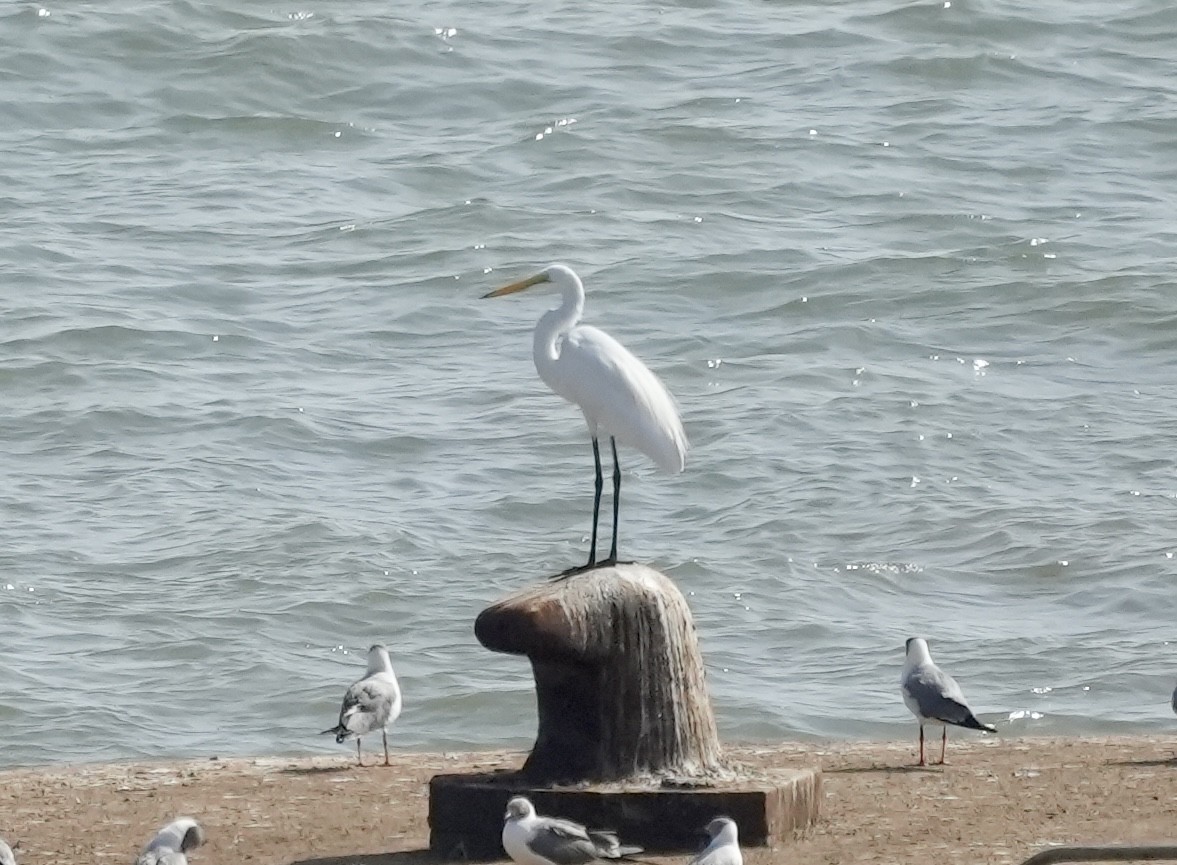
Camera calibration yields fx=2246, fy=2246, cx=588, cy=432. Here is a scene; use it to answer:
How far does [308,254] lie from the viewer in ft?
72.2

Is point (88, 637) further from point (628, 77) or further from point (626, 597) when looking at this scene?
point (628, 77)

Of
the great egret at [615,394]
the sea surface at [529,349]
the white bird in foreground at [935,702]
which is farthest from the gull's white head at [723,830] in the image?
the sea surface at [529,349]

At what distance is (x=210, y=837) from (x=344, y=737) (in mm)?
2008

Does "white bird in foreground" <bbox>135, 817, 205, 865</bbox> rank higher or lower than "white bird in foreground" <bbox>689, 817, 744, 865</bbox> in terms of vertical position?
lower

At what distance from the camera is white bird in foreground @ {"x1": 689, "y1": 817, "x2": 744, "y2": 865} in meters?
6.82

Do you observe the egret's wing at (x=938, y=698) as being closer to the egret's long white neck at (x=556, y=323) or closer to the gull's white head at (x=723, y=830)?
the egret's long white neck at (x=556, y=323)

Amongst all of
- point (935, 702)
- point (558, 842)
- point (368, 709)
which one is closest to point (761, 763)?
point (935, 702)

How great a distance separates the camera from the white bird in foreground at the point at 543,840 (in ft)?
23.5

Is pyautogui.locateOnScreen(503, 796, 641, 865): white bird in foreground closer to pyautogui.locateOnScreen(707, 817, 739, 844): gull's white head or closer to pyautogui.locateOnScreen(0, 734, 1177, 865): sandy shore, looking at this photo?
pyautogui.locateOnScreen(707, 817, 739, 844): gull's white head

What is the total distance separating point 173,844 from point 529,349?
39.2 feet

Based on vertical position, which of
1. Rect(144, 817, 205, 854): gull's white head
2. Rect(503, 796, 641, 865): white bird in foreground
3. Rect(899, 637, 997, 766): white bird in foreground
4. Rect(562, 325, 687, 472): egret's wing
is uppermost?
Rect(562, 325, 687, 472): egret's wing

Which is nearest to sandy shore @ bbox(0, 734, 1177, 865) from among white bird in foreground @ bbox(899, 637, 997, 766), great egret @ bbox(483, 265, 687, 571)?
white bird in foreground @ bbox(899, 637, 997, 766)

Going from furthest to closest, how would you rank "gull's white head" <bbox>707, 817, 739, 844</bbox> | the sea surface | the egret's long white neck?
the sea surface
the egret's long white neck
"gull's white head" <bbox>707, 817, 739, 844</bbox>

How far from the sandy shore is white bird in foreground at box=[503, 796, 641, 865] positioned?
0.65 m
